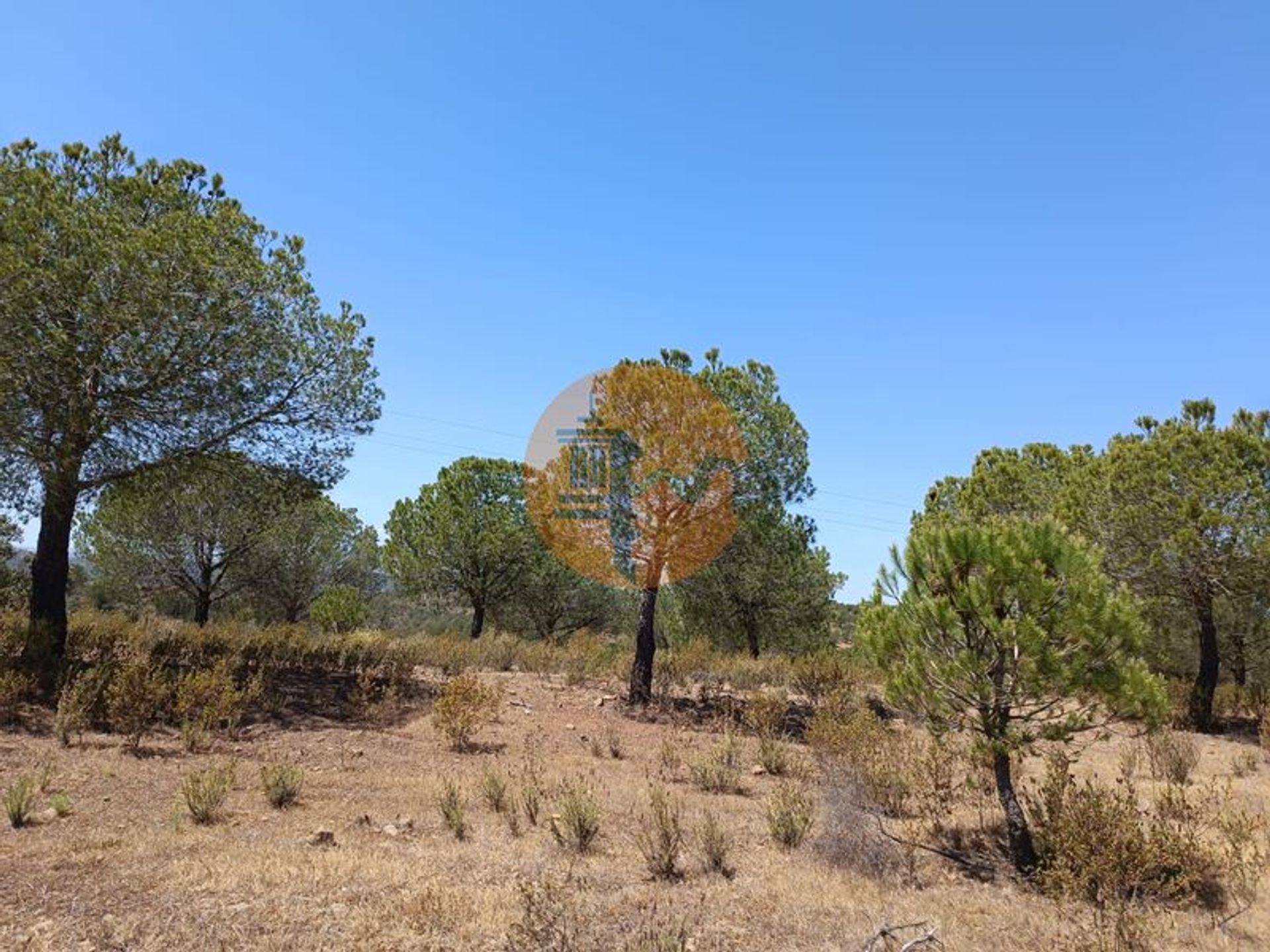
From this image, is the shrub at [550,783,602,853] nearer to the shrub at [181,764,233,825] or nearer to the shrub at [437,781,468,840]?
the shrub at [437,781,468,840]

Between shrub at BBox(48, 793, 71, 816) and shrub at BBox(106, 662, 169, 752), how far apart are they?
240 cm

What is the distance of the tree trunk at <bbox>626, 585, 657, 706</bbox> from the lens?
623 inches

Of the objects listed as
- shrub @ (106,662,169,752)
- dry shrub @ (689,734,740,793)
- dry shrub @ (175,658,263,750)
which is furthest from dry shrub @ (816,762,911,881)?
shrub @ (106,662,169,752)

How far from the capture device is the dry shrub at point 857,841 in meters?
6.46

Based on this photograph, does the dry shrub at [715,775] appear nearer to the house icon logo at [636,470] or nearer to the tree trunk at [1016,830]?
the tree trunk at [1016,830]

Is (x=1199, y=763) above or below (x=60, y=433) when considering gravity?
below

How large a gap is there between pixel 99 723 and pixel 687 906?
9491 mm

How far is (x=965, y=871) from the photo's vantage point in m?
6.64

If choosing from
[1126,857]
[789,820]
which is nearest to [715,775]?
[789,820]

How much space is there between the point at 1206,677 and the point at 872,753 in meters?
11.8

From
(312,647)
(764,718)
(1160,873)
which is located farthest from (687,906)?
(312,647)

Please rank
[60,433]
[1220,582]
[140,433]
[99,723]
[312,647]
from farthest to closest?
[312,647], [1220,582], [140,433], [60,433], [99,723]

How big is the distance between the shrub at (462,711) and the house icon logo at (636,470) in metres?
4.39

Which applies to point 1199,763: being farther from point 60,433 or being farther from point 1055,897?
point 60,433
